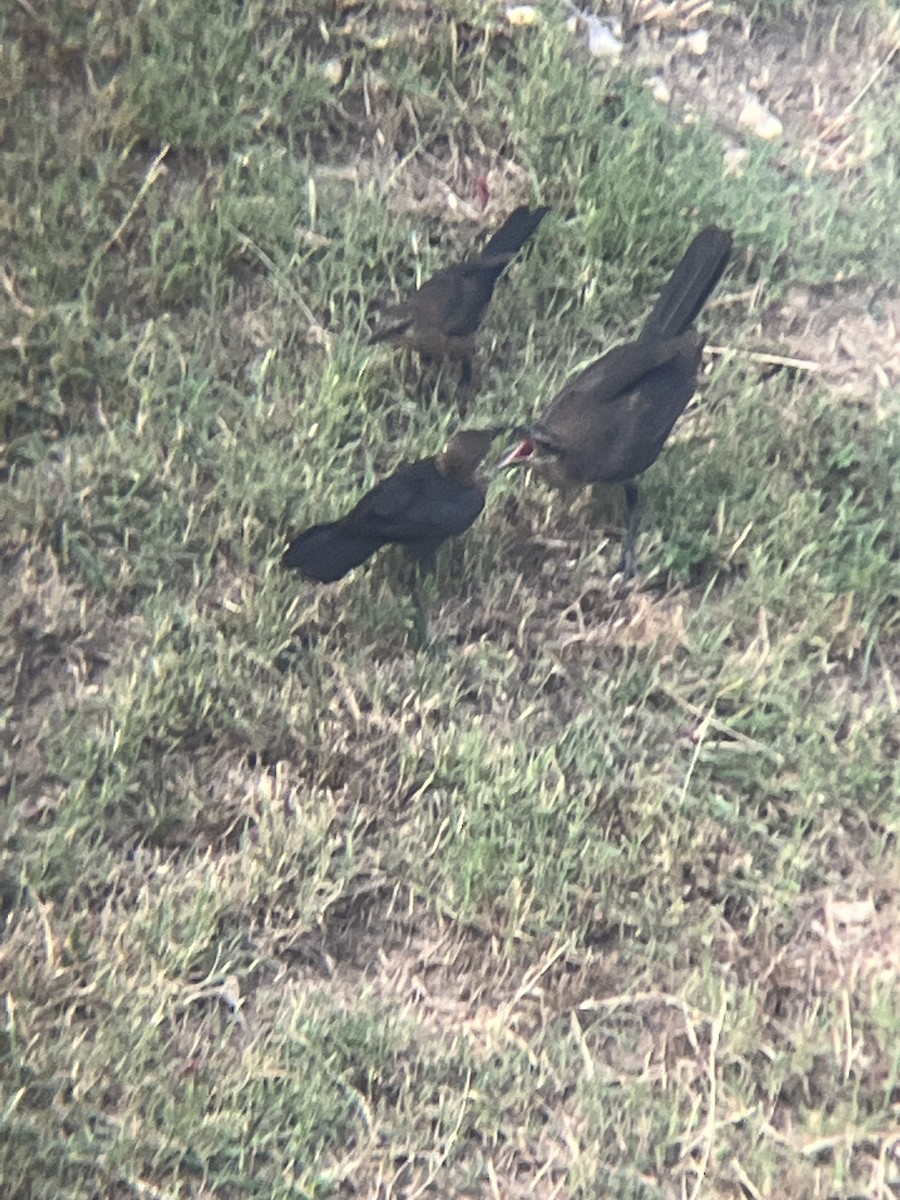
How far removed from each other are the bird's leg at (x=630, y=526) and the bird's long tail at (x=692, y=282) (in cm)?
58

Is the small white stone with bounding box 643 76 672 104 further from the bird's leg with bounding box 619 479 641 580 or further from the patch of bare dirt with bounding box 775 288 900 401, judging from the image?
the bird's leg with bounding box 619 479 641 580

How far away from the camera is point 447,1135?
9.86 feet

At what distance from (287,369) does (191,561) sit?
809mm

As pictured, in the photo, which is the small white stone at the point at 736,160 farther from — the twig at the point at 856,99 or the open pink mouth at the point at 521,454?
the open pink mouth at the point at 521,454

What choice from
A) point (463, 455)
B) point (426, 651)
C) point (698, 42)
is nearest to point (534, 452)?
point (463, 455)

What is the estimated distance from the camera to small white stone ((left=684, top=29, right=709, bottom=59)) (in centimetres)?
494

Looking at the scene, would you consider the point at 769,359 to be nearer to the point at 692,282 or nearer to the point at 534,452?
the point at 692,282

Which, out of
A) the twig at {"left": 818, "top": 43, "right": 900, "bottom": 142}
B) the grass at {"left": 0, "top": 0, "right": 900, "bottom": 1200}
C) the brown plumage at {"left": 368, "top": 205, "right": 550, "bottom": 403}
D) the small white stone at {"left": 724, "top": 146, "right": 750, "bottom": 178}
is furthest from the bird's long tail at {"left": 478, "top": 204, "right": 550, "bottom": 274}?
the twig at {"left": 818, "top": 43, "right": 900, "bottom": 142}

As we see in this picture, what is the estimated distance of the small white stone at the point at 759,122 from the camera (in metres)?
4.81

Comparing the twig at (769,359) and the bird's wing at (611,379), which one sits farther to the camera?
the twig at (769,359)

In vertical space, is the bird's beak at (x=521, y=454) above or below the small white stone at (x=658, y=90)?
below

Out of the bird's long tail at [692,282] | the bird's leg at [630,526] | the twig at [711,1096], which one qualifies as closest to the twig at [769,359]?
the bird's long tail at [692,282]

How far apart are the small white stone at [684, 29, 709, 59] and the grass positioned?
0.06m

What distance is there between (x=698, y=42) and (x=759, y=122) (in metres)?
0.47
